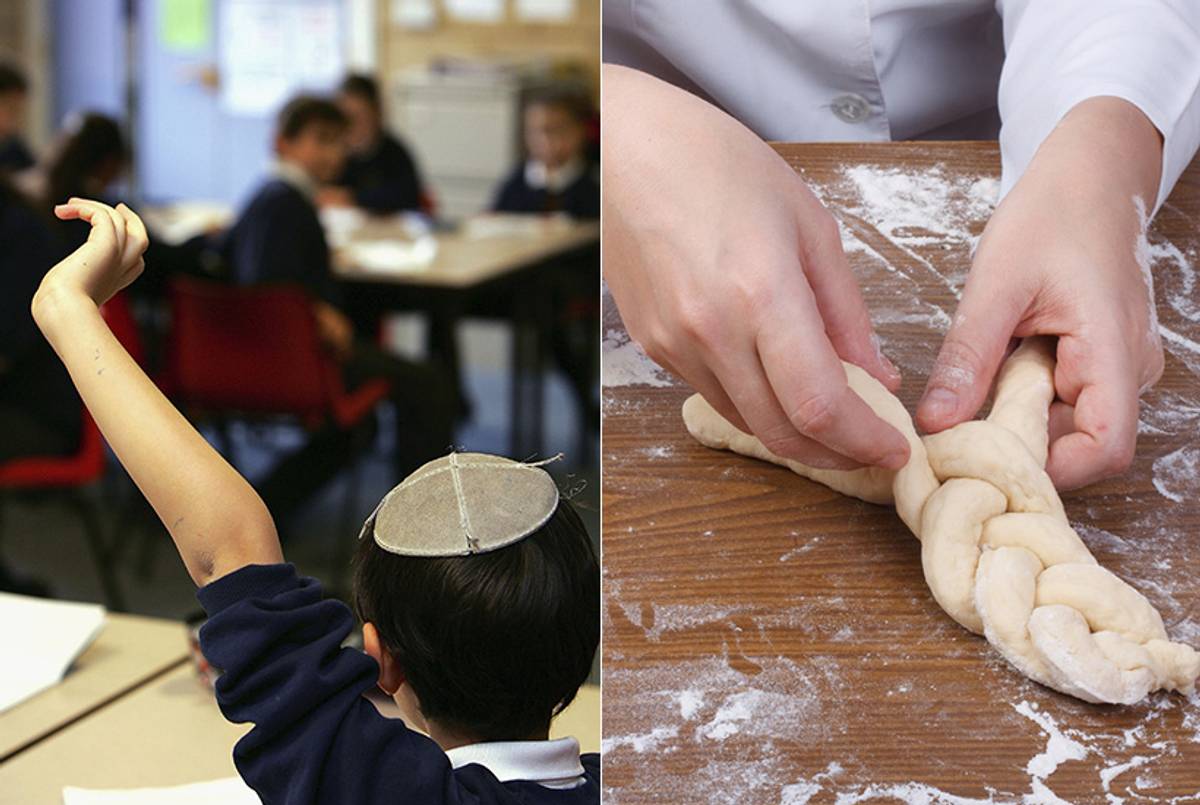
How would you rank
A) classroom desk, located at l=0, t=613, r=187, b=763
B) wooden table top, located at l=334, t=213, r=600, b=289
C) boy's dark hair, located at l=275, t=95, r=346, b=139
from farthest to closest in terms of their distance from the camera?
boy's dark hair, located at l=275, t=95, r=346, b=139 → wooden table top, located at l=334, t=213, r=600, b=289 → classroom desk, located at l=0, t=613, r=187, b=763

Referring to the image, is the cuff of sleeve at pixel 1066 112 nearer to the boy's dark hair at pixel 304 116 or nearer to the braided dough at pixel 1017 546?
the braided dough at pixel 1017 546

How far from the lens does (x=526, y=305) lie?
4.51m

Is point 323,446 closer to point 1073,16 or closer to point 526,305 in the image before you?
point 526,305

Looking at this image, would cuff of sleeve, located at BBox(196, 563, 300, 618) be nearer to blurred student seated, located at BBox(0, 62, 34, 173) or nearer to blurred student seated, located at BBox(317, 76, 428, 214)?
blurred student seated, located at BBox(0, 62, 34, 173)

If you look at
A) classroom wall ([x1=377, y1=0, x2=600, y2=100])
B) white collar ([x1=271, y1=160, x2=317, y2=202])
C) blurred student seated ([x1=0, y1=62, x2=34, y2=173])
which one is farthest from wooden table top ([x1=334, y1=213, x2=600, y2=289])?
classroom wall ([x1=377, y1=0, x2=600, y2=100])

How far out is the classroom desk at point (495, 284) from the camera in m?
4.02

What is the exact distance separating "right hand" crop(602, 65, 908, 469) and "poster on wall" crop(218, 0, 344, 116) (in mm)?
7000

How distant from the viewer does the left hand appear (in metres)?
0.74

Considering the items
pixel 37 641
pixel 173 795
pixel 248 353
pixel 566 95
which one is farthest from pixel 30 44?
pixel 173 795

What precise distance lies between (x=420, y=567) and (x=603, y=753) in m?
0.23

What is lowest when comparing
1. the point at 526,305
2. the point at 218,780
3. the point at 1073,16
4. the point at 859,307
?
the point at 526,305

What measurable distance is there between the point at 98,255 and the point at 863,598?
53 centimetres

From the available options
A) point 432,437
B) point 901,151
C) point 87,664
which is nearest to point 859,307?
point 901,151

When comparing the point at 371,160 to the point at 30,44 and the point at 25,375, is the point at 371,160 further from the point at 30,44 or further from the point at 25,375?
the point at 30,44
